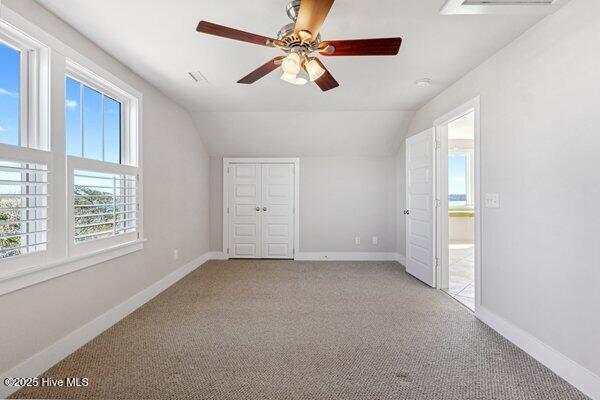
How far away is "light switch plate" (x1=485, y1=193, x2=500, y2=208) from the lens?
8.59ft

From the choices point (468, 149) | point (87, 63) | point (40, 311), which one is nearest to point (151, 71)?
point (87, 63)

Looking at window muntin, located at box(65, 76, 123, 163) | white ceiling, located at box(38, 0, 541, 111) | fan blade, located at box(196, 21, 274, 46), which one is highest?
white ceiling, located at box(38, 0, 541, 111)

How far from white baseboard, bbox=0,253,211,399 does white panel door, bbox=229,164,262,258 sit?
1924 mm

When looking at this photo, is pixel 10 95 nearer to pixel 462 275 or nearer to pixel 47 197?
pixel 47 197

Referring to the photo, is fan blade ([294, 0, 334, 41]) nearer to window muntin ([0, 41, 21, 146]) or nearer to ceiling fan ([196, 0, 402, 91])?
ceiling fan ([196, 0, 402, 91])

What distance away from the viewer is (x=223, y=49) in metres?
→ 2.54

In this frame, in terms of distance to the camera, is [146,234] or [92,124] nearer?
[92,124]

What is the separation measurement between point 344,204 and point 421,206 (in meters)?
1.63

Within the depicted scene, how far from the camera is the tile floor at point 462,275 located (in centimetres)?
351

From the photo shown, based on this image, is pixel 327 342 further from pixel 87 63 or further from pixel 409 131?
pixel 409 131

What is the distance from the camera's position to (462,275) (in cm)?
444

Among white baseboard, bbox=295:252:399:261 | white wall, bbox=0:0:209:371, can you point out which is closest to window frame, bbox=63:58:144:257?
white wall, bbox=0:0:209:371

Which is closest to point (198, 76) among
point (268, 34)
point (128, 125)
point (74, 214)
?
point (128, 125)

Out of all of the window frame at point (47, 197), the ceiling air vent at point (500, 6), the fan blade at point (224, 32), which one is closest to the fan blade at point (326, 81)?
the fan blade at point (224, 32)
